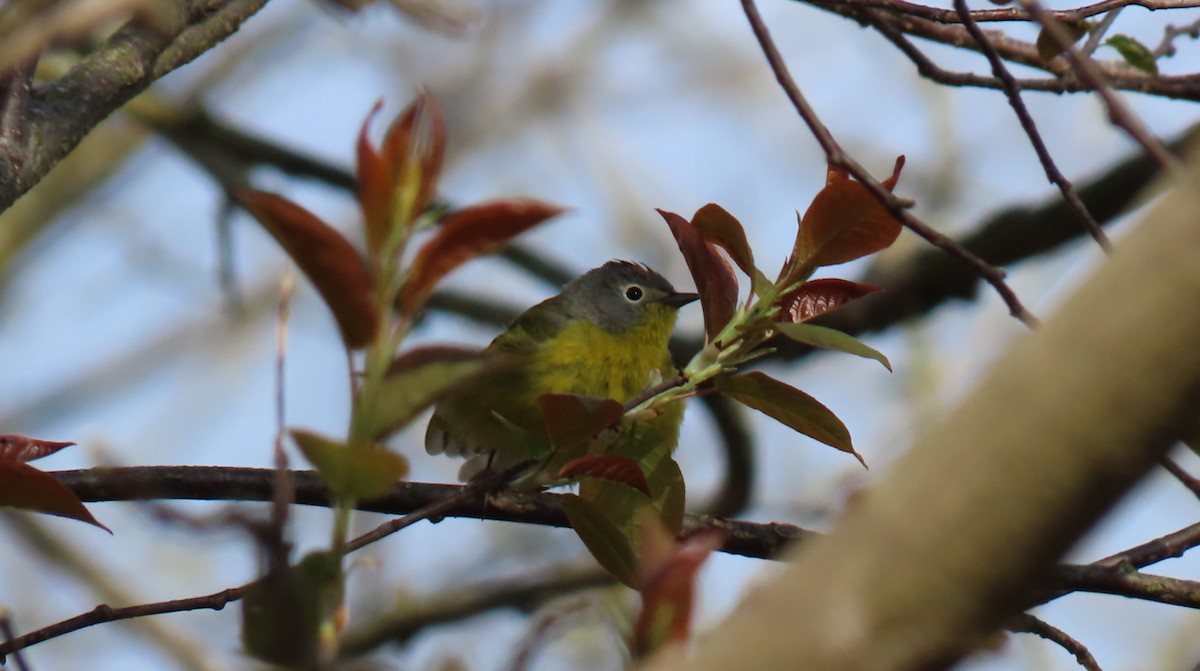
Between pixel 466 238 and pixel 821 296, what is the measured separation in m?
1.04

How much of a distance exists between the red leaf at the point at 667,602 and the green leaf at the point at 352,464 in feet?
0.90

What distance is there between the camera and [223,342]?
37.4 ft

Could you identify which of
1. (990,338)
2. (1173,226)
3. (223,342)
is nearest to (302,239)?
(1173,226)

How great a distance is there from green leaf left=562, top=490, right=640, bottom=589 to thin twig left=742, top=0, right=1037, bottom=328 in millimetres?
610

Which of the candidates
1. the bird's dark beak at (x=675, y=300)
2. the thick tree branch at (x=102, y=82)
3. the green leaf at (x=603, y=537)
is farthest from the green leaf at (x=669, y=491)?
the bird's dark beak at (x=675, y=300)

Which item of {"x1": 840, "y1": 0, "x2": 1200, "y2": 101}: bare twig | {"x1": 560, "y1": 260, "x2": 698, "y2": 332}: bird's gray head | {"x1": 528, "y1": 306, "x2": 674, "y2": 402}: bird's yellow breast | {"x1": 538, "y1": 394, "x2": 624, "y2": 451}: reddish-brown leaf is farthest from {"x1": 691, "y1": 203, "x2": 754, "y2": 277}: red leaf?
{"x1": 560, "y1": 260, "x2": 698, "y2": 332}: bird's gray head

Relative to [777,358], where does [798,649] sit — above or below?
above

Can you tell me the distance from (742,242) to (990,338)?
660cm

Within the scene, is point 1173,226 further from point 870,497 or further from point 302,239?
point 302,239

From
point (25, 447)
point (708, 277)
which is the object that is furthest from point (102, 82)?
point (708, 277)

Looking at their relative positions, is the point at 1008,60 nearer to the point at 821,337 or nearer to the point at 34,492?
the point at 821,337

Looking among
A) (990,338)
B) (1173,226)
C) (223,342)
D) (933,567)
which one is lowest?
(223,342)

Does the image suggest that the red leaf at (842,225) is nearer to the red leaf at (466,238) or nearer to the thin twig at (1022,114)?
the thin twig at (1022,114)

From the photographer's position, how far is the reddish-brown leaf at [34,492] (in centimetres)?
179
